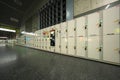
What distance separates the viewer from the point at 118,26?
2666mm

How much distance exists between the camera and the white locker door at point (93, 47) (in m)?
3.22

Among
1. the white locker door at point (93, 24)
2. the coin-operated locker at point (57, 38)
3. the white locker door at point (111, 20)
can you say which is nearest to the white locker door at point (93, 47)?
the white locker door at point (93, 24)

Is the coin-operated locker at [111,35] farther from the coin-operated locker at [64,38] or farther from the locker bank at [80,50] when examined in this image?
the coin-operated locker at [64,38]

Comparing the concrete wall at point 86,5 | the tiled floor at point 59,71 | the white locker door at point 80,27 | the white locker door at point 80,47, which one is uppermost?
the concrete wall at point 86,5

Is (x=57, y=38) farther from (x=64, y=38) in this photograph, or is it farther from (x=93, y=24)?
(x=93, y=24)

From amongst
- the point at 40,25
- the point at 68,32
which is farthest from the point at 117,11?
the point at 40,25

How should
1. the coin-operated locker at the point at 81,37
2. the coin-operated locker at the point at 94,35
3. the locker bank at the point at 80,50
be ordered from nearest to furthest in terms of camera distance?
the locker bank at the point at 80,50
the coin-operated locker at the point at 94,35
the coin-operated locker at the point at 81,37

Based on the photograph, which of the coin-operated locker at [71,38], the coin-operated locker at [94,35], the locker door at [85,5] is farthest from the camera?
the locker door at [85,5]

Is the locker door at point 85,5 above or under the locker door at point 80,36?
above

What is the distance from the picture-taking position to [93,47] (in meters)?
3.37

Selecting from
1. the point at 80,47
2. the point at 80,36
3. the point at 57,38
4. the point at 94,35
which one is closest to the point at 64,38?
the point at 57,38

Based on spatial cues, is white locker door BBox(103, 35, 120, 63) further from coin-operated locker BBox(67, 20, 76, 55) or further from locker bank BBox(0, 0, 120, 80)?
coin-operated locker BBox(67, 20, 76, 55)

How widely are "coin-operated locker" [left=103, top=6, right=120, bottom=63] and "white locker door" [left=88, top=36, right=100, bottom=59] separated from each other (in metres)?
0.27

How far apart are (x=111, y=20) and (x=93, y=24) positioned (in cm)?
68
